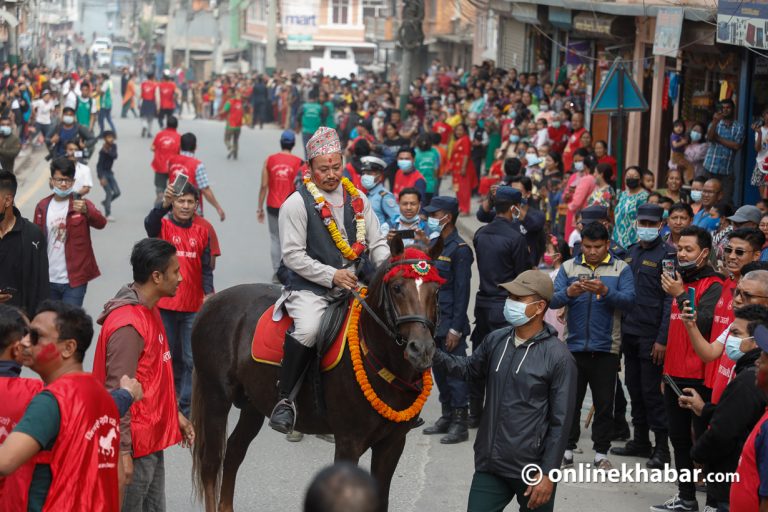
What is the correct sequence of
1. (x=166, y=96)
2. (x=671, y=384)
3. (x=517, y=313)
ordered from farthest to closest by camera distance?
1. (x=166, y=96)
2. (x=671, y=384)
3. (x=517, y=313)

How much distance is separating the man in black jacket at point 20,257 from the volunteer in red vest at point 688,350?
4.74 m

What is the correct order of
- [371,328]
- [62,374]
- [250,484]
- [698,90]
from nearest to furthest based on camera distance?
[62,374], [371,328], [250,484], [698,90]

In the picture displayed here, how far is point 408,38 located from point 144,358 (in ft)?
94.3

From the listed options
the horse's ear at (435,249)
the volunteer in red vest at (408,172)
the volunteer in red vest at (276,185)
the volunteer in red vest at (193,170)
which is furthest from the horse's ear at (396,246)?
the volunteer in red vest at (408,172)

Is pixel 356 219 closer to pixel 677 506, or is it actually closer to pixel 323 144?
pixel 323 144

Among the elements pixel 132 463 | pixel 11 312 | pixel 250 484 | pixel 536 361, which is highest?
pixel 11 312

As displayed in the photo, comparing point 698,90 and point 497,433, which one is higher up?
point 698,90

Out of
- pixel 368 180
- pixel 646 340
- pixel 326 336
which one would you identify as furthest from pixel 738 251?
pixel 368 180

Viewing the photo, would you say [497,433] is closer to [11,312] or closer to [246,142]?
[11,312]

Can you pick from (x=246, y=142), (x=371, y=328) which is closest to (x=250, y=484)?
(x=371, y=328)

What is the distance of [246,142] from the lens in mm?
37094

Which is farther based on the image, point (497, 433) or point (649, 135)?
point (649, 135)

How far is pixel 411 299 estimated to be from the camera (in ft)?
21.9

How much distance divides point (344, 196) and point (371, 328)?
1062 mm
